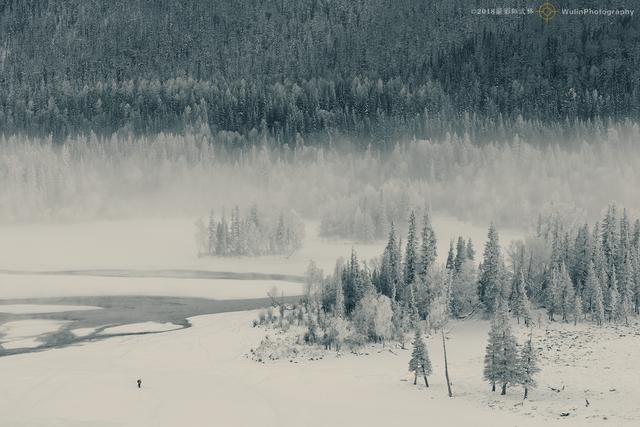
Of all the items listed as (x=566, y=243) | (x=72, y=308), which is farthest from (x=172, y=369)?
(x=566, y=243)

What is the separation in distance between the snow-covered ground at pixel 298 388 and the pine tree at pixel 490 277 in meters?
11.7

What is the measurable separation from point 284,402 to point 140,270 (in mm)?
128028

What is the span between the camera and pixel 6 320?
12181 centimetres

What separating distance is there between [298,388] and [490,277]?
44763mm

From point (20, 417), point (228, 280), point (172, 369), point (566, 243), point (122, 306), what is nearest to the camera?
point (20, 417)

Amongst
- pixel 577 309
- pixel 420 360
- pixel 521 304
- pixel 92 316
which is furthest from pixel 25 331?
pixel 577 309

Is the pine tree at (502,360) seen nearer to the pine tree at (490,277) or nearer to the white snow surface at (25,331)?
the pine tree at (490,277)

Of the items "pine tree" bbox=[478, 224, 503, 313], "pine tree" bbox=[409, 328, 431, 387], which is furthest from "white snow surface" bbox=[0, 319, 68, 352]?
"pine tree" bbox=[478, 224, 503, 313]

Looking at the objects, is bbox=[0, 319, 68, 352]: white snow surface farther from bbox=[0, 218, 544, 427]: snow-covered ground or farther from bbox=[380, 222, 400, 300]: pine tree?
bbox=[380, 222, 400, 300]: pine tree

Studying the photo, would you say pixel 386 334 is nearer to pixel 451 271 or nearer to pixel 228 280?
pixel 451 271

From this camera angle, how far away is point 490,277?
118 m

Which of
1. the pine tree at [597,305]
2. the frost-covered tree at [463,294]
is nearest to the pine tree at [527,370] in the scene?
the pine tree at [597,305]

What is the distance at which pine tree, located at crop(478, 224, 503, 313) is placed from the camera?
116 metres

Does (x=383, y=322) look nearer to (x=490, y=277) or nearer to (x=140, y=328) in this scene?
(x=490, y=277)
